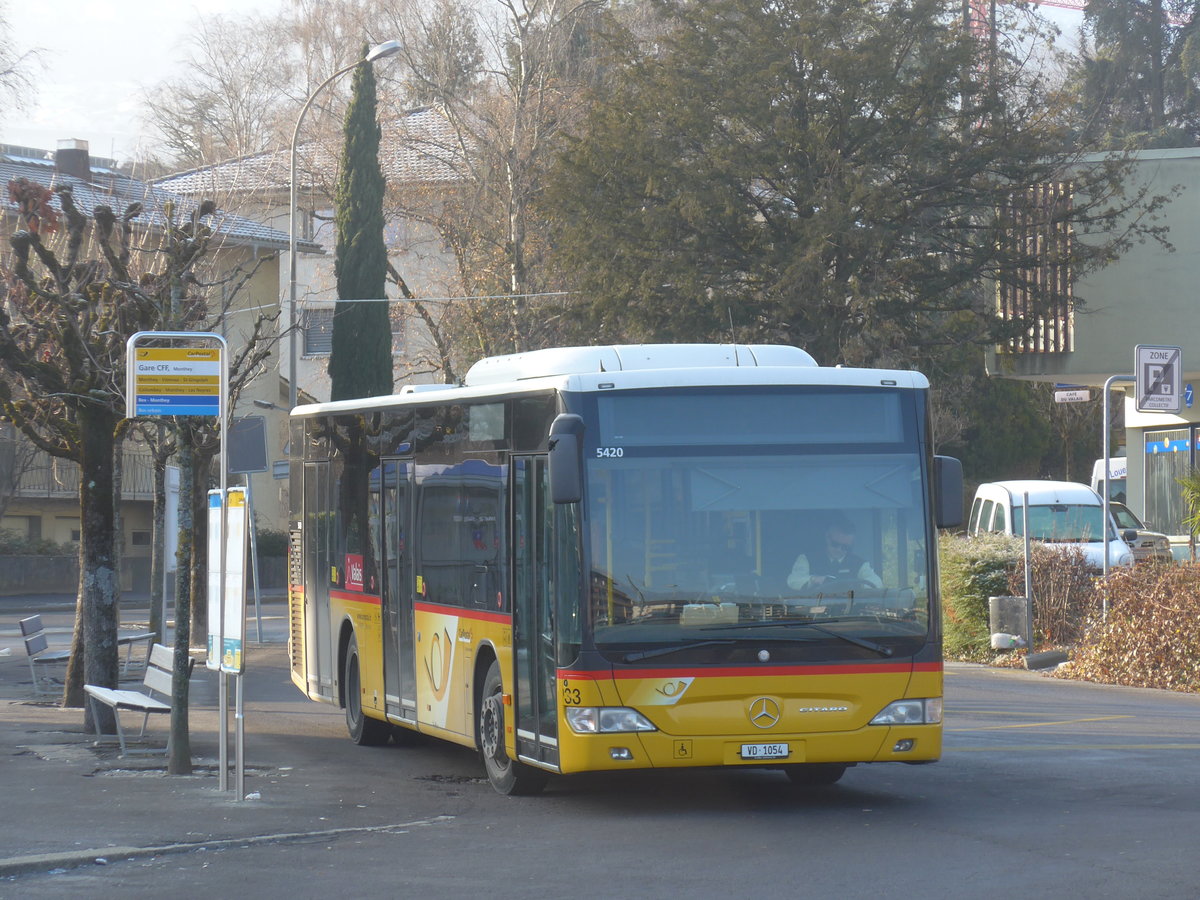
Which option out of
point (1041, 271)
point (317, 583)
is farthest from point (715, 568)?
point (1041, 271)

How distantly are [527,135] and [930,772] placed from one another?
97.7 ft

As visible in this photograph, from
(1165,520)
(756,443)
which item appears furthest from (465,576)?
(1165,520)

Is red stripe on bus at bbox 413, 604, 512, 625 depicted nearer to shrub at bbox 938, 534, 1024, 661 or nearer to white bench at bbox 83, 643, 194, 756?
→ white bench at bbox 83, 643, 194, 756

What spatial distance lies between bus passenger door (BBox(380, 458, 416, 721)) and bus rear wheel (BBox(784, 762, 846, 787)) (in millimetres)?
2988

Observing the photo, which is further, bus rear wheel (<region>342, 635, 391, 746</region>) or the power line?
the power line

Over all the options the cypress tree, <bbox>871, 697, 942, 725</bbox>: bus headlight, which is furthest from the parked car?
<bbox>871, 697, 942, 725</bbox>: bus headlight

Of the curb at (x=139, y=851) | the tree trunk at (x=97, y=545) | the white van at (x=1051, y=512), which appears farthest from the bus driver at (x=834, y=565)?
the white van at (x=1051, y=512)

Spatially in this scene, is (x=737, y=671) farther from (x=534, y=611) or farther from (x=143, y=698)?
(x=143, y=698)

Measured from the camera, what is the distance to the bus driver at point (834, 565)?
10.2 meters

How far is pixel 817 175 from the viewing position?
33.2 metres

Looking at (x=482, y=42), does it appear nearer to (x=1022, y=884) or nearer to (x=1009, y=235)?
(x=1009, y=235)

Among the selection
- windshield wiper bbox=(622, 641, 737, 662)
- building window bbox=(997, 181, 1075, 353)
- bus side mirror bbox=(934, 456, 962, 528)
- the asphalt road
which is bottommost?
the asphalt road

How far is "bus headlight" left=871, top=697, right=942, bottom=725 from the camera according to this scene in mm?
10273

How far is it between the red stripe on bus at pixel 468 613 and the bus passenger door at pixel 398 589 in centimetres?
34
